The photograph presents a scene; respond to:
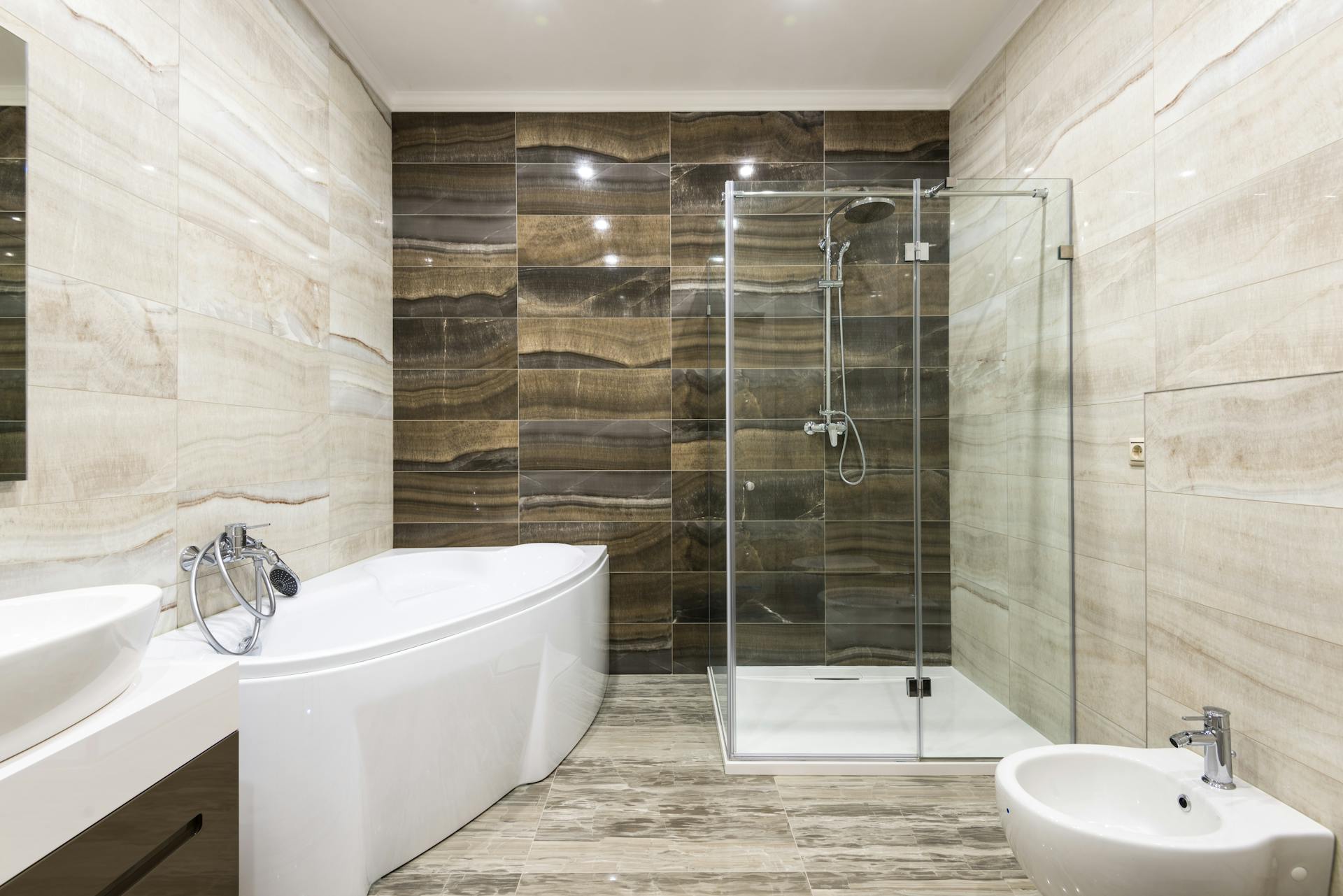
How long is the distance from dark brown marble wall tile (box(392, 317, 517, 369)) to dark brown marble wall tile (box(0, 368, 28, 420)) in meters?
1.89

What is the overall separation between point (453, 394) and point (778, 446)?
1692 mm

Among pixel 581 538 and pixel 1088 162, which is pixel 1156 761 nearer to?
pixel 1088 162

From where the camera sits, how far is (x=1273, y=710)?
1.47 metres

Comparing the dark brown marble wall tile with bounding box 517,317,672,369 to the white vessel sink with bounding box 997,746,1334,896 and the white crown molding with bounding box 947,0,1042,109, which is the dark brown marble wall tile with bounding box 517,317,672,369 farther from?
the white vessel sink with bounding box 997,746,1334,896

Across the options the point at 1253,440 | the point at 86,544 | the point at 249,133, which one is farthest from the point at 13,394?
the point at 1253,440

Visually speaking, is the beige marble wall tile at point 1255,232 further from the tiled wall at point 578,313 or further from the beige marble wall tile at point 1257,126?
the tiled wall at point 578,313

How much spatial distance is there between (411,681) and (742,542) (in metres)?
1.15

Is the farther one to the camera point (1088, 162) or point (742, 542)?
point (742, 542)

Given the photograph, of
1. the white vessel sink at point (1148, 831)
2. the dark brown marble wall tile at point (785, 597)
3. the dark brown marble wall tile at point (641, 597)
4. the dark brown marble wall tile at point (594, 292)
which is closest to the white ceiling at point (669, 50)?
the dark brown marble wall tile at point (594, 292)

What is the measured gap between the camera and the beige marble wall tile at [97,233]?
140 centimetres

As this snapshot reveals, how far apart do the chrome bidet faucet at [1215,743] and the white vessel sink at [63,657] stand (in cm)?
195

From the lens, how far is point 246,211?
2111 millimetres

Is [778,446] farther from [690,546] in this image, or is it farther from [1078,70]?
[1078,70]

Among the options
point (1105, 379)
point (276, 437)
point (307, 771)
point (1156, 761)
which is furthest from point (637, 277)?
point (1156, 761)
